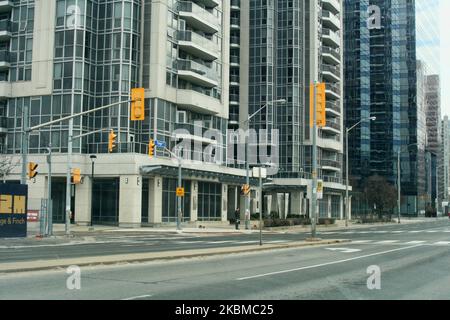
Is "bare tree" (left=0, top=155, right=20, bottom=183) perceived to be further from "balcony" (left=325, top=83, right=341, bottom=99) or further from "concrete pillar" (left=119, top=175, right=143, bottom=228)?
"balcony" (left=325, top=83, right=341, bottom=99)

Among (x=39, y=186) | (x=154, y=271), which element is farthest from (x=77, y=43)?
(x=154, y=271)

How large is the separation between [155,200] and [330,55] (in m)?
50.0

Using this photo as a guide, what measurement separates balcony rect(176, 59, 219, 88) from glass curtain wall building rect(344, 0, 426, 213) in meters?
73.3

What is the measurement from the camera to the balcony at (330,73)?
90.9m

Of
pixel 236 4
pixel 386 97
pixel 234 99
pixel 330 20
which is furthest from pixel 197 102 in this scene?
pixel 386 97

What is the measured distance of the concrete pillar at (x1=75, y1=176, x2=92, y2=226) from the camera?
2022 inches

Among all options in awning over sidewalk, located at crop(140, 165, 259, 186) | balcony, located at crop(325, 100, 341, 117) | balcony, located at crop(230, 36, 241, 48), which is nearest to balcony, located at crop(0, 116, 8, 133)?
awning over sidewalk, located at crop(140, 165, 259, 186)

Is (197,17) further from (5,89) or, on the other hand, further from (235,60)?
(235,60)

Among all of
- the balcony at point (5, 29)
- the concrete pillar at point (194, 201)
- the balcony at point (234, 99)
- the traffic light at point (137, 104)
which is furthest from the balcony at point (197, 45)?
the traffic light at point (137, 104)

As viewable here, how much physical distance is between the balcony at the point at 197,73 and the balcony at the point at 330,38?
32.6 m

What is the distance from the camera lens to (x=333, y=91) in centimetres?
9406
